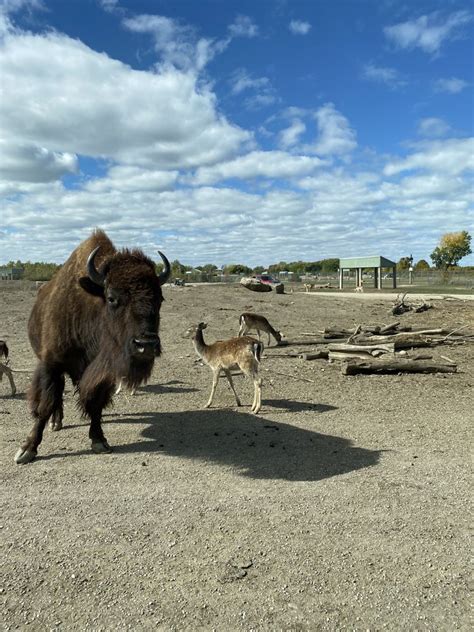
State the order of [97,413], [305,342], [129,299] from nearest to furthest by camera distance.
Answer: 1. [129,299]
2. [97,413]
3. [305,342]

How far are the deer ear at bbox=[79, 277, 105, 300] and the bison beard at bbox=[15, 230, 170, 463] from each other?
1 cm

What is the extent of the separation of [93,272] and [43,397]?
1858 mm

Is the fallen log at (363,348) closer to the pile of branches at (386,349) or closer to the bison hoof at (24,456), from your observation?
the pile of branches at (386,349)

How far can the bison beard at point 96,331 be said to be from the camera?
5.19 metres

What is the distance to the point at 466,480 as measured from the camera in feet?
16.9

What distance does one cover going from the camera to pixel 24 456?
5699mm

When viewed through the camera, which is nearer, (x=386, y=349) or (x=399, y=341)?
(x=386, y=349)

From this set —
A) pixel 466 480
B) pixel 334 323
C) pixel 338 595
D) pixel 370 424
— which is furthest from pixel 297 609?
pixel 334 323

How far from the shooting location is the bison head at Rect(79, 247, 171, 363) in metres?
5.06

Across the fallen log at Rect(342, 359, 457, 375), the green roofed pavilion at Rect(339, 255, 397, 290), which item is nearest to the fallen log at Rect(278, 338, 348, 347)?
the fallen log at Rect(342, 359, 457, 375)

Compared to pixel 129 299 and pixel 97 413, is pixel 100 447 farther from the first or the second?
pixel 129 299

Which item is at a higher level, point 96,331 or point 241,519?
point 96,331

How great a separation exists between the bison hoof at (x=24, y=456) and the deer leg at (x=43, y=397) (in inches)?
1.8

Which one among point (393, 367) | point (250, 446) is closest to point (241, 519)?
point (250, 446)
